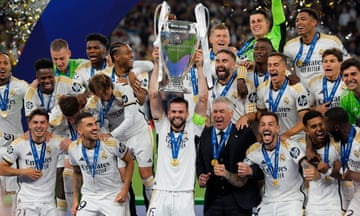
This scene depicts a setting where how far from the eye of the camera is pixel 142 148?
11.3 metres

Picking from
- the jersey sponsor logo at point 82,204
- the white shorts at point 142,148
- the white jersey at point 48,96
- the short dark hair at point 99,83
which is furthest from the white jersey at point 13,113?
the jersey sponsor logo at point 82,204

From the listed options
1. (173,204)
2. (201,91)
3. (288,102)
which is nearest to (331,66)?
(288,102)

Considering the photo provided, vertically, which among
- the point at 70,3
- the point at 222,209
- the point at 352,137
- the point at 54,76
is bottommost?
the point at 222,209

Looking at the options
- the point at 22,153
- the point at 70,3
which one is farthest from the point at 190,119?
the point at 70,3

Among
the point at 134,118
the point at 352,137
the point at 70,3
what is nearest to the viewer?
the point at 352,137

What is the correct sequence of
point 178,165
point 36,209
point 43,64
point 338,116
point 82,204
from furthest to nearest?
point 43,64, point 36,209, point 82,204, point 178,165, point 338,116

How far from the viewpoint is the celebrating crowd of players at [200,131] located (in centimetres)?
1020

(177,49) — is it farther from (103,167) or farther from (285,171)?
(103,167)

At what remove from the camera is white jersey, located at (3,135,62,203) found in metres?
11.0

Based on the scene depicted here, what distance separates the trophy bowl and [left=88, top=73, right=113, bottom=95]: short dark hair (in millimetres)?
1477

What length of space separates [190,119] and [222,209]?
961 millimetres

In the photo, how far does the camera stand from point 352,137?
989 centimetres

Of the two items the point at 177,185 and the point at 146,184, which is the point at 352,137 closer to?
the point at 177,185

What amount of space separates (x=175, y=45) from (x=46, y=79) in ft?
8.71
